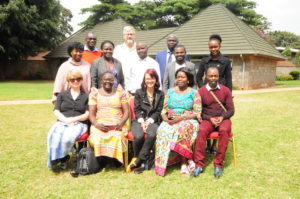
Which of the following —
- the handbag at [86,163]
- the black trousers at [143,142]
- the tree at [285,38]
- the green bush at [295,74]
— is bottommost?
the handbag at [86,163]

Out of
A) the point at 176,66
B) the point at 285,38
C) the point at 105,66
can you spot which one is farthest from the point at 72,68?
the point at 285,38

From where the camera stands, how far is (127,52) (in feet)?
18.0

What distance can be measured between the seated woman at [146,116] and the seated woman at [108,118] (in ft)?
0.77

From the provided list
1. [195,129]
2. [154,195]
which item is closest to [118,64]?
[195,129]

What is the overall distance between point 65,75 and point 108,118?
3.77ft

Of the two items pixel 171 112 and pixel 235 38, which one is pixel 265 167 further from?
pixel 235 38

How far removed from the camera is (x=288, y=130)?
662 cm

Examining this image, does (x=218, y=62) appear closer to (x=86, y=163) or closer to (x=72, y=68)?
(x=72, y=68)

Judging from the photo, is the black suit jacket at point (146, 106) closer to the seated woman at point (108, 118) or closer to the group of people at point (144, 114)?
the group of people at point (144, 114)

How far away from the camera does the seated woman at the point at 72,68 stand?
446 cm

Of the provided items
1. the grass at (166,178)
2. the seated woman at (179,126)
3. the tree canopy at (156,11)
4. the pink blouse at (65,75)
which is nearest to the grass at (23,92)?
the grass at (166,178)

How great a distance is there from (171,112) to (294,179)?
217 cm

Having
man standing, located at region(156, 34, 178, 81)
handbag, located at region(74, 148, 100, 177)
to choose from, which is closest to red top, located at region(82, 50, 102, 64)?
man standing, located at region(156, 34, 178, 81)

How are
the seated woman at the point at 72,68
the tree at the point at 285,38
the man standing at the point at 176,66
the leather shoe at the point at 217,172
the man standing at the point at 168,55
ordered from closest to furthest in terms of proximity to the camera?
1. the leather shoe at the point at 217,172
2. the seated woman at the point at 72,68
3. the man standing at the point at 176,66
4. the man standing at the point at 168,55
5. the tree at the point at 285,38
